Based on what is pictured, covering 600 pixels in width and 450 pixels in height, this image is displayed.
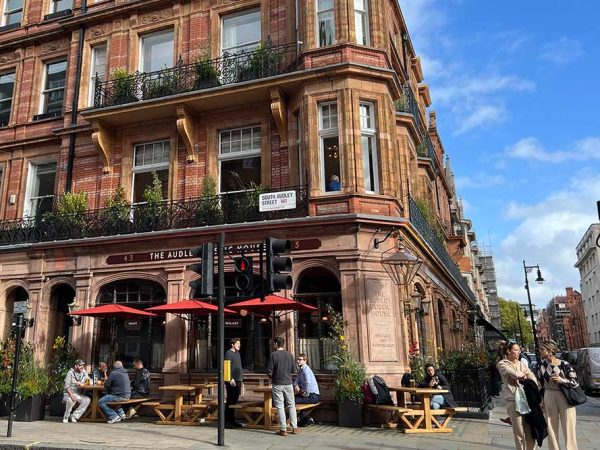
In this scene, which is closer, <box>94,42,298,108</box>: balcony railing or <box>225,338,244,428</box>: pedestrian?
<box>225,338,244,428</box>: pedestrian

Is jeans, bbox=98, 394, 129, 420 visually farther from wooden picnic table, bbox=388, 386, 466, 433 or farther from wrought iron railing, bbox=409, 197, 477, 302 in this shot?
Answer: wrought iron railing, bbox=409, 197, 477, 302

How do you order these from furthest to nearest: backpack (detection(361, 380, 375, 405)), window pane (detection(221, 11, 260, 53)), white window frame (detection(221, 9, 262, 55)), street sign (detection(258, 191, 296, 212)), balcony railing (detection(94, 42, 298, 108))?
1. window pane (detection(221, 11, 260, 53))
2. white window frame (detection(221, 9, 262, 55))
3. balcony railing (detection(94, 42, 298, 108))
4. street sign (detection(258, 191, 296, 212))
5. backpack (detection(361, 380, 375, 405))

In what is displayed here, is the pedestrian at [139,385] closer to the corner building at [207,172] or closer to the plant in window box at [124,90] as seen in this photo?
the corner building at [207,172]

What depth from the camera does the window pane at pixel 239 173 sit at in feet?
49.7

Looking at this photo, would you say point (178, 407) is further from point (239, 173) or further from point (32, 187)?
point (32, 187)

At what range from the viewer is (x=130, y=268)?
1484 cm

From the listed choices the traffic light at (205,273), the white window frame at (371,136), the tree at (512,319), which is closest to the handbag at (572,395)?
the traffic light at (205,273)

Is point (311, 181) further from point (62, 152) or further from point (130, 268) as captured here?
point (62, 152)

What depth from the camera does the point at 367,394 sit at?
1123 cm

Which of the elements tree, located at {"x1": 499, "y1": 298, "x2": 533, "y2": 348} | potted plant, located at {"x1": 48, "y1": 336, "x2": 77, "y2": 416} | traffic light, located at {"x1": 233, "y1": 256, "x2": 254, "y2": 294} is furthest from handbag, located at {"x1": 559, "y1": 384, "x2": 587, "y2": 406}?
tree, located at {"x1": 499, "y1": 298, "x2": 533, "y2": 348}

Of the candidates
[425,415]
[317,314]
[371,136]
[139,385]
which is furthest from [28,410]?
[371,136]

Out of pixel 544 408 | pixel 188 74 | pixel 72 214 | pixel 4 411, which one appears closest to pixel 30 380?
pixel 4 411

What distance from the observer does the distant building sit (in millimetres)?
77625

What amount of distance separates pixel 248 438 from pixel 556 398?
5.35 metres
